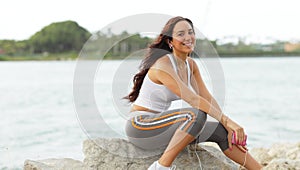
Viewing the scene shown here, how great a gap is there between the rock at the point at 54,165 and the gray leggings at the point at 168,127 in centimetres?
51

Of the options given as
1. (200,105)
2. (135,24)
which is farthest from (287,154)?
(135,24)

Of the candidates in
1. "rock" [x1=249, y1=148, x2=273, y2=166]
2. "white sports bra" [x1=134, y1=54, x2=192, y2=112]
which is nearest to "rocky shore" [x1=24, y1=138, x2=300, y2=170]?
"white sports bra" [x1=134, y1=54, x2=192, y2=112]

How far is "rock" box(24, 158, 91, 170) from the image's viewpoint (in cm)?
373

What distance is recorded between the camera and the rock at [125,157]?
144 inches

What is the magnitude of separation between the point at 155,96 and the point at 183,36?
1.64 feet

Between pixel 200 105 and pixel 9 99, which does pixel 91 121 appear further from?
pixel 9 99

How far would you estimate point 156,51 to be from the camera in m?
3.66

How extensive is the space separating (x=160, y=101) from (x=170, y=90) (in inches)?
4.9

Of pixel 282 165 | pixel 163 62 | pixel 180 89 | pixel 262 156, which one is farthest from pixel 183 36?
pixel 262 156

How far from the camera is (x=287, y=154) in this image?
5.13 meters

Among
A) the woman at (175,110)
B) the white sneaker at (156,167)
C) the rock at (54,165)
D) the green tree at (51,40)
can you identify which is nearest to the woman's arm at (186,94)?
the woman at (175,110)

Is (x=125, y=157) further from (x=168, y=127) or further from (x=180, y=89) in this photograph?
(x=180, y=89)

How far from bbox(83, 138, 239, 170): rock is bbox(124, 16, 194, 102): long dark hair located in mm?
436

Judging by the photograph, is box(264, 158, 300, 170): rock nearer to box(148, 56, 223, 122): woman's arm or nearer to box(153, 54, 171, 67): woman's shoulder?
box(148, 56, 223, 122): woman's arm
